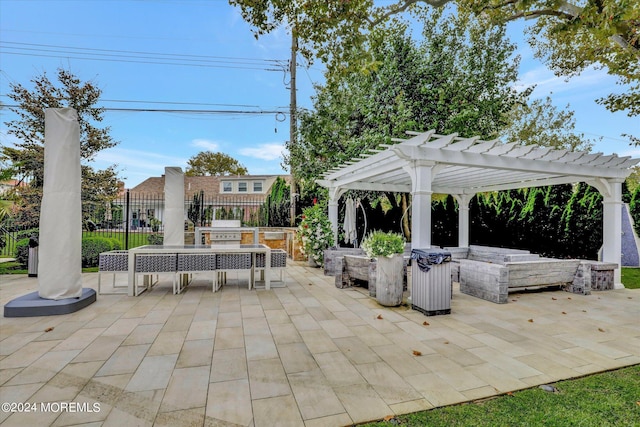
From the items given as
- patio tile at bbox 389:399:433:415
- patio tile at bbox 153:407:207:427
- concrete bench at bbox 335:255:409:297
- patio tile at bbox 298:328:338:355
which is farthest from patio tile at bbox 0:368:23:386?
concrete bench at bbox 335:255:409:297

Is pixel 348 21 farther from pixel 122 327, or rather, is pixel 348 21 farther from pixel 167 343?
pixel 122 327

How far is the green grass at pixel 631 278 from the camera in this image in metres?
6.76

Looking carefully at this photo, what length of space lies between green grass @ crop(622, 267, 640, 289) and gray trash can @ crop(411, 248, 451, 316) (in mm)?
5073

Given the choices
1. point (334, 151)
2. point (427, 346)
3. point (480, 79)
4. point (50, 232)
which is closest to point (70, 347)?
point (50, 232)

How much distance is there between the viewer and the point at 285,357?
2.97 m

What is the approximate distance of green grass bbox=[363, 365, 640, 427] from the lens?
6.54 feet

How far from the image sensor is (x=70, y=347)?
10.2 ft

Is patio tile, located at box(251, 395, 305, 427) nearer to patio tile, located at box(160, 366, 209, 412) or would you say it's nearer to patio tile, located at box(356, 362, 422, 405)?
patio tile, located at box(160, 366, 209, 412)

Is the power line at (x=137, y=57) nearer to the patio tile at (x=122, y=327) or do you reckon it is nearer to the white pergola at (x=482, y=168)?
the white pergola at (x=482, y=168)

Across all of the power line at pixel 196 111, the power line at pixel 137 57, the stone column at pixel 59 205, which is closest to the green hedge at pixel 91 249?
the stone column at pixel 59 205

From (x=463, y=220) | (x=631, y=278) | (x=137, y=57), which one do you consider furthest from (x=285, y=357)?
(x=137, y=57)

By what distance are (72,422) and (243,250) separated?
3.64 m

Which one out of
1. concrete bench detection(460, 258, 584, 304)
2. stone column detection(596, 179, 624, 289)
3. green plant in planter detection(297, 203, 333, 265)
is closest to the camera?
concrete bench detection(460, 258, 584, 304)

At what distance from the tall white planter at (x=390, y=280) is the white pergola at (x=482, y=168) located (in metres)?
0.43
